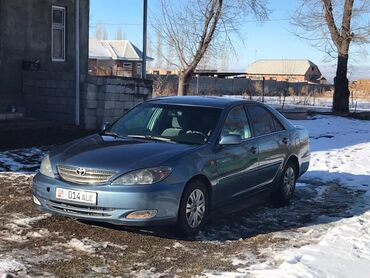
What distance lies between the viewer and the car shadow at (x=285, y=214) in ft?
20.0

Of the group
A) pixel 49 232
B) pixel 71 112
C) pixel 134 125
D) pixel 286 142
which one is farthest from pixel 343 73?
pixel 49 232

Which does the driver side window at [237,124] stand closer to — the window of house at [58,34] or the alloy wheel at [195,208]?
the alloy wheel at [195,208]

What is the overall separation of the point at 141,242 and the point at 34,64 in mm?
9684

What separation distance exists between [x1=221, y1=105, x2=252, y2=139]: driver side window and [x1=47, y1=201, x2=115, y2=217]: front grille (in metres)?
1.76

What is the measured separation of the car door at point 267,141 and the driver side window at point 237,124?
0.16m

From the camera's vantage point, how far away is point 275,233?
6273 millimetres

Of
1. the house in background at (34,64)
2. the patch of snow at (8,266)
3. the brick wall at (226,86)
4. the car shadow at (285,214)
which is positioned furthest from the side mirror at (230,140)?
the brick wall at (226,86)

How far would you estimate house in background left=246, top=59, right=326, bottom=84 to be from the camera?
96.4 meters

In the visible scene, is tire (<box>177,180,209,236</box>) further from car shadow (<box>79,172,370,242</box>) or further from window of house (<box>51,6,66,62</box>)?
window of house (<box>51,6,66,62</box>)

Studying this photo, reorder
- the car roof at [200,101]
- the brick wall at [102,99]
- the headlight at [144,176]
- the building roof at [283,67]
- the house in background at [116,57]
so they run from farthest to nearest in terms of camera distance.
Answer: the building roof at [283,67], the house in background at [116,57], the brick wall at [102,99], the car roof at [200,101], the headlight at [144,176]

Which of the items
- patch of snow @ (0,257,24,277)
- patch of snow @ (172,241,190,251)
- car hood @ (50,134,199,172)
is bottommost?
patch of snow @ (172,241,190,251)

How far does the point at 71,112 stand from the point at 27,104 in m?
1.37

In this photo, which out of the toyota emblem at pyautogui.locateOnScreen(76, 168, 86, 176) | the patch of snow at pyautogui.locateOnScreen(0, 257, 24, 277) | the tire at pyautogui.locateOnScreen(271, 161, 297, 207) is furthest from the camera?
the tire at pyautogui.locateOnScreen(271, 161, 297, 207)

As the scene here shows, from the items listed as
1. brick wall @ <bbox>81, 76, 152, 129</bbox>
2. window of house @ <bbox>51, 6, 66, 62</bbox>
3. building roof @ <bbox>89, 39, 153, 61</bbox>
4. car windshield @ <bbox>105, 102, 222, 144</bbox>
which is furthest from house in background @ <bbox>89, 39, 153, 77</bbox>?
car windshield @ <bbox>105, 102, 222, 144</bbox>
